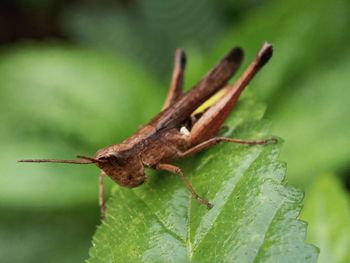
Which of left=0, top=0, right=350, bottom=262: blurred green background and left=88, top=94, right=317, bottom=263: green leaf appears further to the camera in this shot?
left=0, top=0, right=350, bottom=262: blurred green background

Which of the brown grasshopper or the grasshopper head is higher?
the brown grasshopper

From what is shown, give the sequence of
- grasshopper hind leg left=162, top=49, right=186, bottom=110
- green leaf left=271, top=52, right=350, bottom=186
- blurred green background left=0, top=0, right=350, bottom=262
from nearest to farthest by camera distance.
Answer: grasshopper hind leg left=162, top=49, right=186, bottom=110
green leaf left=271, top=52, right=350, bottom=186
blurred green background left=0, top=0, right=350, bottom=262

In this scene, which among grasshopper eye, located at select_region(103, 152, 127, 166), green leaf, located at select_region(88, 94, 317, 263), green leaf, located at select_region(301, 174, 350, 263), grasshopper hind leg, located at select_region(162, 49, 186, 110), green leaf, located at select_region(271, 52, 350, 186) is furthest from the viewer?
green leaf, located at select_region(271, 52, 350, 186)

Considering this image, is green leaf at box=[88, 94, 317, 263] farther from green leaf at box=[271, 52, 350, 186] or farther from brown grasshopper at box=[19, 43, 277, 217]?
green leaf at box=[271, 52, 350, 186]

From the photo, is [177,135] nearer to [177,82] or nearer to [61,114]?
[177,82]

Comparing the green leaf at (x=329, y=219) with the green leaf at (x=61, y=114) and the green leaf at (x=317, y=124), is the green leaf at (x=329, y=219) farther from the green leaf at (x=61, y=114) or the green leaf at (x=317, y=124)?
the green leaf at (x=61, y=114)

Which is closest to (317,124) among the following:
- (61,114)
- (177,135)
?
(177,135)

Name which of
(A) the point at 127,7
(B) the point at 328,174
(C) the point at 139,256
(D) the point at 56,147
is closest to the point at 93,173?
(D) the point at 56,147

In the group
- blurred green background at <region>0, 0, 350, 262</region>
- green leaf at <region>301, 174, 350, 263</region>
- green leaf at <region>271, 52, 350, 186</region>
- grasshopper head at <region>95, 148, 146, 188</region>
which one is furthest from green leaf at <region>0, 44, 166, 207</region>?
green leaf at <region>301, 174, 350, 263</region>
